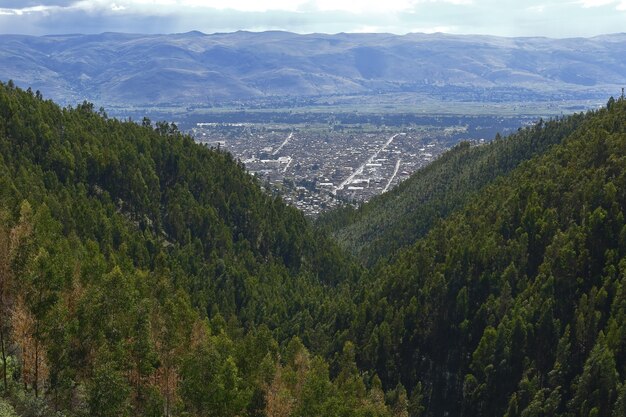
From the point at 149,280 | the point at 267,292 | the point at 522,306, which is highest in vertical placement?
the point at 149,280

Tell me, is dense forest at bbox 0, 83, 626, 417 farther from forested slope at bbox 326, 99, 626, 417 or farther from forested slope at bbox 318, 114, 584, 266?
forested slope at bbox 318, 114, 584, 266

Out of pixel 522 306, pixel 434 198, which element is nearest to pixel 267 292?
pixel 522 306

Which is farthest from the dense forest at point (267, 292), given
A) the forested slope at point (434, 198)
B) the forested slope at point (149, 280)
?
the forested slope at point (434, 198)

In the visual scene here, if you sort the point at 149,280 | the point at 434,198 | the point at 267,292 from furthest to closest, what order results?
the point at 434,198 < the point at 267,292 < the point at 149,280

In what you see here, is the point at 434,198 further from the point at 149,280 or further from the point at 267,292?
the point at 149,280

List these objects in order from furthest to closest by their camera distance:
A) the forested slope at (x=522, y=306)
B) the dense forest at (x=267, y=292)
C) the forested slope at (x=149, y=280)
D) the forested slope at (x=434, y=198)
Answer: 1. the forested slope at (x=434, y=198)
2. the forested slope at (x=522, y=306)
3. the dense forest at (x=267, y=292)
4. the forested slope at (x=149, y=280)

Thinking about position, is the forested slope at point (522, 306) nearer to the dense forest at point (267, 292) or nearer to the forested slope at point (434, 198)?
the dense forest at point (267, 292)

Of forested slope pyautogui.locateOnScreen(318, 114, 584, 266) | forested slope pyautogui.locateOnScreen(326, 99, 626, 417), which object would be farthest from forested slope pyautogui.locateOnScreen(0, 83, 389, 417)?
forested slope pyautogui.locateOnScreen(318, 114, 584, 266)

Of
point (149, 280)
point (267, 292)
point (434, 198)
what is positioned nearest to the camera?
point (149, 280)
